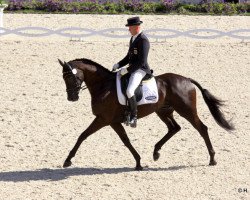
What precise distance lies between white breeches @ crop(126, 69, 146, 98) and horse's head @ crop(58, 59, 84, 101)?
733 mm

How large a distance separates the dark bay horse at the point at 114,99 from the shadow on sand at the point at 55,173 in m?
0.18

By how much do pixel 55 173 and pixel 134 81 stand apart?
175 centimetres

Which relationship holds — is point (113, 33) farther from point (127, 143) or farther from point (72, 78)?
point (72, 78)

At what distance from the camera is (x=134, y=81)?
1013 centimetres

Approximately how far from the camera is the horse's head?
10047 mm

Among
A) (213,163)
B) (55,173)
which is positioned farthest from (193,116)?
(55,173)

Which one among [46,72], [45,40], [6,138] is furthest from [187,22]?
[6,138]

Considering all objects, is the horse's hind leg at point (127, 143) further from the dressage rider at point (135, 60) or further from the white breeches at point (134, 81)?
the white breeches at point (134, 81)

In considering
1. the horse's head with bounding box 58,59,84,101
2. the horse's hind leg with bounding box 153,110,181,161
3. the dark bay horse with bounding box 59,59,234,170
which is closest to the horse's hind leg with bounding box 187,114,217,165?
the dark bay horse with bounding box 59,59,234,170

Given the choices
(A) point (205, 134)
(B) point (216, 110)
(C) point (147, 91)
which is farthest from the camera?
(B) point (216, 110)

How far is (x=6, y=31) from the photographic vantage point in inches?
821

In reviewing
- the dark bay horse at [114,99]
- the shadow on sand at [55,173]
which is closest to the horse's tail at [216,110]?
the dark bay horse at [114,99]

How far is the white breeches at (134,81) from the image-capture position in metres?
10.0

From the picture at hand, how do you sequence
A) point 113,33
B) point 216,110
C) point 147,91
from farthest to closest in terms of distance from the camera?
point 113,33 < point 216,110 < point 147,91
